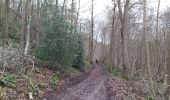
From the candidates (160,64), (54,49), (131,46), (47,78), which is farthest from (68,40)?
(131,46)

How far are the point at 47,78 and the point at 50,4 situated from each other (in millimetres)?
6931

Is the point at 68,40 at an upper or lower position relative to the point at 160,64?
upper

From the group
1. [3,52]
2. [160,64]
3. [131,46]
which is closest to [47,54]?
[3,52]

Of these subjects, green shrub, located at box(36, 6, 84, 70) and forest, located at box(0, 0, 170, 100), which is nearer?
forest, located at box(0, 0, 170, 100)

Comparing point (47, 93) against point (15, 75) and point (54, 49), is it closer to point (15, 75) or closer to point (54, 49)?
point (15, 75)

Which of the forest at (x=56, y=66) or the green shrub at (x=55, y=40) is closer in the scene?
the forest at (x=56, y=66)

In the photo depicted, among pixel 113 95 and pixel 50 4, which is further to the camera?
pixel 50 4

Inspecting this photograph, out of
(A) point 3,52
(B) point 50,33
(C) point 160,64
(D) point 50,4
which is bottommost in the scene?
(C) point 160,64

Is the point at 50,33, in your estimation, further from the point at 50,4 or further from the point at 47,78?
the point at 47,78

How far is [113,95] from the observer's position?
44.9 feet

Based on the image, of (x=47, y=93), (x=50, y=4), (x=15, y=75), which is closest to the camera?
(x=47, y=93)

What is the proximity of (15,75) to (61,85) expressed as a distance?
10.8 ft

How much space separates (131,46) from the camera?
169ft

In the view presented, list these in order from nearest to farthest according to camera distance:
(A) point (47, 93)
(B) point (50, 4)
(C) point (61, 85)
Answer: (A) point (47, 93) → (C) point (61, 85) → (B) point (50, 4)
